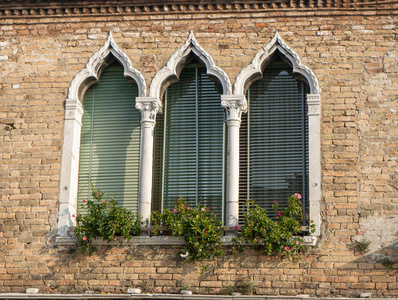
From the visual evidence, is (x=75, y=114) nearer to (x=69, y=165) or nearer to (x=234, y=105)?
(x=69, y=165)

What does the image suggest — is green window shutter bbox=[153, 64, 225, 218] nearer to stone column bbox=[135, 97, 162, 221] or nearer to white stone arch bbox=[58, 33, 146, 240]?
stone column bbox=[135, 97, 162, 221]

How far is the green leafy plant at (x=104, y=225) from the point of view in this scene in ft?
35.7

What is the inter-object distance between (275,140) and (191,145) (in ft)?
4.35

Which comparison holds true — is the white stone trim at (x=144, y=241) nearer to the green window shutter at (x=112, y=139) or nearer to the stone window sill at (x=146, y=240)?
the stone window sill at (x=146, y=240)

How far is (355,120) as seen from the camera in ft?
36.8

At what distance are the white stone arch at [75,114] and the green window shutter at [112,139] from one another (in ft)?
A: 0.49

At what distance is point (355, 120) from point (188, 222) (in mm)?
2967

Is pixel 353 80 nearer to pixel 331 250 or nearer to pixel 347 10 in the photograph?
pixel 347 10

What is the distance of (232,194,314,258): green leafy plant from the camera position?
415 inches

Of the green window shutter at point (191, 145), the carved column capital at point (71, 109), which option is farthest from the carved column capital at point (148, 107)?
the carved column capital at point (71, 109)

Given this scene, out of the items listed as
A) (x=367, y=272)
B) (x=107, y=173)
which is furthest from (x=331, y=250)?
(x=107, y=173)

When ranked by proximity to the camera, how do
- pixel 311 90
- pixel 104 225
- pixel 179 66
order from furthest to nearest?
pixel 179 66, pixel 311 90, pixel 104 225

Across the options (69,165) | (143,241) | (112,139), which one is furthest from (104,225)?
(112,139)

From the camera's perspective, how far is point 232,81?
1161 centimetres
